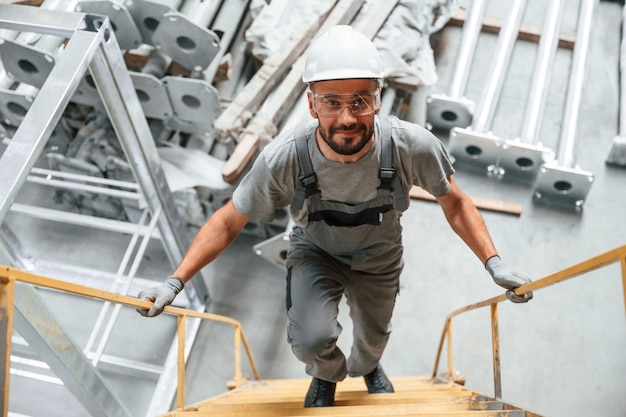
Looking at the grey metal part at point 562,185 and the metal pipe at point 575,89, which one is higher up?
the metal pipe at point 575,89

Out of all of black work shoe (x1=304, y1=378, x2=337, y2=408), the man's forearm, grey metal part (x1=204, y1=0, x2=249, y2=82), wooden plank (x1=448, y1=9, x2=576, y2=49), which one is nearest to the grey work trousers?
black work shoe (x1=304, y1=378, x2=337, y2=408)

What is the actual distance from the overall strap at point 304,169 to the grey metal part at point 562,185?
3562mm

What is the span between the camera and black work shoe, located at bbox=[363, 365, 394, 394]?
4.23 meters

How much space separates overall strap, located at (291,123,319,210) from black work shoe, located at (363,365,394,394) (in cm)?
165

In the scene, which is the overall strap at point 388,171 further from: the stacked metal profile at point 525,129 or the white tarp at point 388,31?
the stacked metal profile at point 525,129

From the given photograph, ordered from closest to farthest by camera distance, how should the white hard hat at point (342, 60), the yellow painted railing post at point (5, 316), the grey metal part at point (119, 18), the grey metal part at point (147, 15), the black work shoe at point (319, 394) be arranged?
the yellow painted railing post at point (5, 316)
the white hard hat at point (342, 60)
the black work shoe at point (319, 394)
the grey metal part at point (119, 18)
the grey metal part at point (147, 15)

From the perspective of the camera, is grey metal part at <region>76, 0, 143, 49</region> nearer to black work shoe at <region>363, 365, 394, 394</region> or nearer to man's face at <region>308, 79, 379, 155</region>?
man's face at <region>308, 79, 379, 155</region>

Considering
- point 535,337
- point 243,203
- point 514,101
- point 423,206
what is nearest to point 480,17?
point 514,101

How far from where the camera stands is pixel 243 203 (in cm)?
319

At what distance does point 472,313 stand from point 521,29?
10.8 ft

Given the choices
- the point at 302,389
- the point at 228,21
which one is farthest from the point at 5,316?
the point at 228,21

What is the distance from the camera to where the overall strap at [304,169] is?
9.93 ft

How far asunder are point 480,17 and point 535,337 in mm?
3490

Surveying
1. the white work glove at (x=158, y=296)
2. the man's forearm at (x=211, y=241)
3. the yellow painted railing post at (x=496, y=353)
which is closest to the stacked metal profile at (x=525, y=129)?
the yellow painted railing post at (x=496, y=353)
